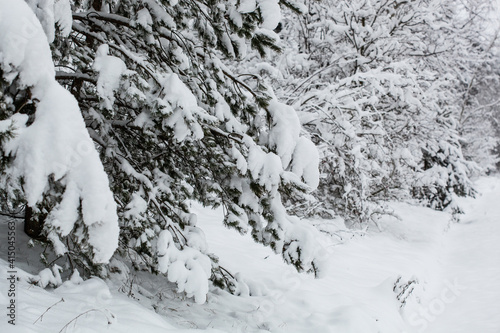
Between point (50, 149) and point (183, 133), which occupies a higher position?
point (50, 149)

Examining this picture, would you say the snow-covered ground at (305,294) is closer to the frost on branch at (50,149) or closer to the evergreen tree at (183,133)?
the evergreen tree at (183,133)

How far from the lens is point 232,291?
4383mm

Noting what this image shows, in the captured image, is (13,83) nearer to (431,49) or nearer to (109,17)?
(109,17)

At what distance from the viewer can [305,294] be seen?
16.5 ft

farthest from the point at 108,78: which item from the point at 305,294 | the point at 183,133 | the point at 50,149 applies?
the point at 305,294

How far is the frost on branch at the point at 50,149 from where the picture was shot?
5.88 feet

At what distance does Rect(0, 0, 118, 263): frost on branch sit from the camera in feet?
5.88

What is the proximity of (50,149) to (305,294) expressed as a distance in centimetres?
406

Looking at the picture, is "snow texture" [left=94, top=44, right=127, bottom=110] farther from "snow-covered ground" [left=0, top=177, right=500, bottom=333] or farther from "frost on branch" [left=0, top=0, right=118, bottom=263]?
"snow-covered ground" [left=0, top=177, right=500, bottom=333]

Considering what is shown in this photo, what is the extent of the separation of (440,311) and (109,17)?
6.58 metres

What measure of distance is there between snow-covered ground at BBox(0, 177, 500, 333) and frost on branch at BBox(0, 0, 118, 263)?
0.79 meters

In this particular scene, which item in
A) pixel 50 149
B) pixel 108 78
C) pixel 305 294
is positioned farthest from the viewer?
pixel 305 294

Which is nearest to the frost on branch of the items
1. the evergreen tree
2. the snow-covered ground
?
the snow-covered ground

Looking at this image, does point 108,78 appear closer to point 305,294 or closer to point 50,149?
point 50,149
